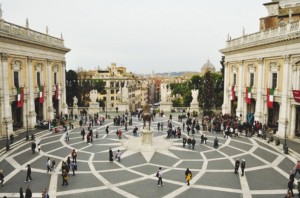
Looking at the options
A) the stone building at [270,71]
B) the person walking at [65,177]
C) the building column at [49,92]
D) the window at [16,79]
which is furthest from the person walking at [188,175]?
the building column at [49,92]

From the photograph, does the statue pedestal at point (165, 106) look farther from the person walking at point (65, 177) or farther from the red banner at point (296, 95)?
the person walking at point (65, 177)

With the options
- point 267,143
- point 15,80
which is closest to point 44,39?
point 15,80

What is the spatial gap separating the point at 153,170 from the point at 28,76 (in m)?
21.0

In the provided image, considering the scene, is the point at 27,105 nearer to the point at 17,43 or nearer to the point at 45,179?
the point at 17,43

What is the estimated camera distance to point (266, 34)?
31.0m

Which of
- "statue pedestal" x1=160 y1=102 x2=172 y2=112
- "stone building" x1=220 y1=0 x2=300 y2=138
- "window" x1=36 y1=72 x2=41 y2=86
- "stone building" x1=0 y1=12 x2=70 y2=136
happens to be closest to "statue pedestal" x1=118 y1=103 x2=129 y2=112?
"statue pedestal" x1=160 y1=102 x2=172 y2=112

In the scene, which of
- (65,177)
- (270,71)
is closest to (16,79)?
(65,177)

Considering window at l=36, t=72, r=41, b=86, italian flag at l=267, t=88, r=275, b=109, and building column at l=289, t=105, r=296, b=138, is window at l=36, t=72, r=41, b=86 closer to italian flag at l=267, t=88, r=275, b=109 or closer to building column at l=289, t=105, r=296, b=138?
italian flag at l=267, t=88, r=275, b=109

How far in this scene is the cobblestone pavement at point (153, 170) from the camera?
51.4 ft

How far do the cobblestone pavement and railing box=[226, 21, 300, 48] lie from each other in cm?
1158

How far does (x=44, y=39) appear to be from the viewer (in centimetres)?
3591

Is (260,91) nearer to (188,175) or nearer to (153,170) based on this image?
(153,170)

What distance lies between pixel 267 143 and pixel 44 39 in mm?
30576

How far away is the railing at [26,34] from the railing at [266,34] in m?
26.5
